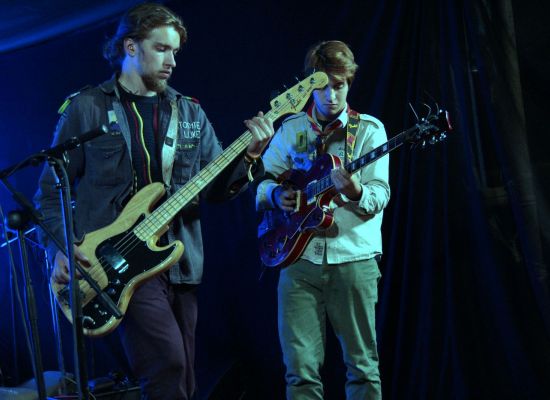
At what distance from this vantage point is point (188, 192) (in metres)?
2.98

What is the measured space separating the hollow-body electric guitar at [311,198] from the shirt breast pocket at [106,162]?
993 mm

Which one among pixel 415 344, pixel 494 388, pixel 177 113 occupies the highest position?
pixel 177 113

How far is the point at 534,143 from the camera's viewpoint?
345 centimetres

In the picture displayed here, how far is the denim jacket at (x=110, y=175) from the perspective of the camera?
116 inches

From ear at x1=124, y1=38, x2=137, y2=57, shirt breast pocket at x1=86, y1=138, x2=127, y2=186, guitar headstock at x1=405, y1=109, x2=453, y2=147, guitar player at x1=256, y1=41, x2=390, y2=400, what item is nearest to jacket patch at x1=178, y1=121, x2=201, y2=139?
shirt breast pocket at x1=86, y1=138, x2=127, y2=186

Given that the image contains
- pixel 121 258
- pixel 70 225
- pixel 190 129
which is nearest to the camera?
pixel 70 225

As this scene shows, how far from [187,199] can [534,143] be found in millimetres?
1937

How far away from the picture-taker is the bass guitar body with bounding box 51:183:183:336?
2.77m

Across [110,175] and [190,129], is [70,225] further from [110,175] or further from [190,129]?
[190,129]

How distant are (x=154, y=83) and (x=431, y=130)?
141 cm

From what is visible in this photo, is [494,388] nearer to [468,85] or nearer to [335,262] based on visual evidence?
[335,262]

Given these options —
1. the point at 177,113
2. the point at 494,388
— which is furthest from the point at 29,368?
the point at 494,388

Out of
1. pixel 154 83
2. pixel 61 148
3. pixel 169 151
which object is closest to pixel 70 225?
pixel 61 148

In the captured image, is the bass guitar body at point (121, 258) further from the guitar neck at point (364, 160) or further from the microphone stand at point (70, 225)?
the guitar neck at point (364, 160)
